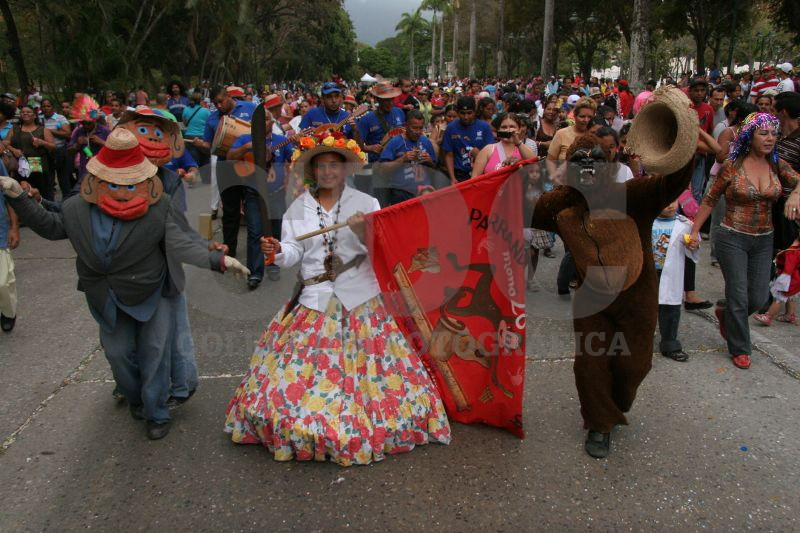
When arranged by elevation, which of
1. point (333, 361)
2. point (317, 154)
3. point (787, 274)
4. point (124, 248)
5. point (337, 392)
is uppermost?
point (317, 154)

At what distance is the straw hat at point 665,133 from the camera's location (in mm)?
2926

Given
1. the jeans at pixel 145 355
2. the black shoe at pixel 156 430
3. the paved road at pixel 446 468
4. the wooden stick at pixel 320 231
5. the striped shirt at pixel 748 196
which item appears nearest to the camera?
the paved road at pixel 446 468

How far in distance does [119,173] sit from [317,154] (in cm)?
109

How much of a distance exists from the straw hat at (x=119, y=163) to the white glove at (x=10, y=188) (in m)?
0.36

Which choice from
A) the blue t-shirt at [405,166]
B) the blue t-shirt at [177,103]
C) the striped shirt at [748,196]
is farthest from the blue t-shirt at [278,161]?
the blue t-shirt at [177,103]

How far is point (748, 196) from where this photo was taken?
15.4ft

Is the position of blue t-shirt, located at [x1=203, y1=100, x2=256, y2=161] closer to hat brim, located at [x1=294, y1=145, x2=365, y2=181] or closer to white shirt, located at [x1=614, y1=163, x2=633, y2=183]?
hat brim, located at [x1=294, y1=145, x2=365, y2=181]

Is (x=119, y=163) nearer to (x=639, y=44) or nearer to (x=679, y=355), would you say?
(x=679, y=355)

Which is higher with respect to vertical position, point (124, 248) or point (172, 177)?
point (172, 177)

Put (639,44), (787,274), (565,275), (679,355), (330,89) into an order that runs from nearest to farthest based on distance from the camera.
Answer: (679,355) < (787,274) < (565,275) < (330,89) < (639,44)

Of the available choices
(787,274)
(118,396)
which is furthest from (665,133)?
(118,396)

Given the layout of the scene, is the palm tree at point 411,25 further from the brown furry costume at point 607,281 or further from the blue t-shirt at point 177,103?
the brown furry costume at point 607,281

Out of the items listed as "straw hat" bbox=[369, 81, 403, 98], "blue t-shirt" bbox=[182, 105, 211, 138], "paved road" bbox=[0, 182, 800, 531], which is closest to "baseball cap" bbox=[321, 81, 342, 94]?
"straw hat" bbox=[369, 81, 403, 98]

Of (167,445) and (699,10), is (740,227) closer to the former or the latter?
(167,445)
